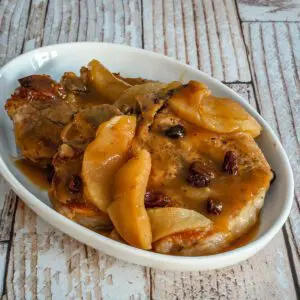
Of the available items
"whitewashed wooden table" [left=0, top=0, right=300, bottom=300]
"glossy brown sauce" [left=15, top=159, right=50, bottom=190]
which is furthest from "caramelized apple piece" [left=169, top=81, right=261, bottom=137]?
"glossy brown sauce" [left=15, top=159, right=50, bottom=190]

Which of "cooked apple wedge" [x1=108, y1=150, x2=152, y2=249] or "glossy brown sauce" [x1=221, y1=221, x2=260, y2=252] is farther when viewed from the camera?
"glossy brown sauce" [x1=221, y1=221, x2=260, y2=252]

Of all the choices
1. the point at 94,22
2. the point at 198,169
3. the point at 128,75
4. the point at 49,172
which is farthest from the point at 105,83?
the point at 94,22

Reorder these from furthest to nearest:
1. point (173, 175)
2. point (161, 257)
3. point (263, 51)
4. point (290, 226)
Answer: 1. point (263, 51)
2. point (290, 226)
3. point (173, 175)
4. point (161, 257)

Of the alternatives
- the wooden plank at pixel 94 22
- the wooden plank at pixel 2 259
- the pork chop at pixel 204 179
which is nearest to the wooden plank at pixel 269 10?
the wooden plank at pixel 94 22

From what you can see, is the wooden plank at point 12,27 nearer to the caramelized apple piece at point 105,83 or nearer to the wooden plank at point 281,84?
the caramelized apple piece at point 105,83

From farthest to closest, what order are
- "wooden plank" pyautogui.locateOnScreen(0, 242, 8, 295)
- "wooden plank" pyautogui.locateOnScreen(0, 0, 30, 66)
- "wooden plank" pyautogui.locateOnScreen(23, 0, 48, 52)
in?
"wooden plank" pyautogui.locateOnScreen(23, 0, 48, 52) → "wooden plank" pyautogui.locateOnScreen(0, 0, 30, 66) → "wooden plank" pyautogui.locateOnScreen(0, 242, 8, 295)

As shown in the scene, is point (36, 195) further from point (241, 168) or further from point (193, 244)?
point (241, 168)

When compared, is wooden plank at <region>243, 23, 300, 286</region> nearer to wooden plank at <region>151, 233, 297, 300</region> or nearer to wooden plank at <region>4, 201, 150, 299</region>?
wooden plank at <region>151, 233, 297, 300</region>

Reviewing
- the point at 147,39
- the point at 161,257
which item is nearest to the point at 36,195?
the point at 161,257
